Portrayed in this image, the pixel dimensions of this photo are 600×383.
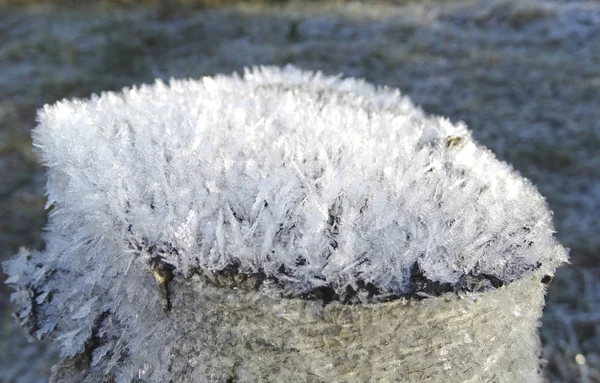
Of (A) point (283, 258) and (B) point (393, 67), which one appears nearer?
(A) point (283, 258)

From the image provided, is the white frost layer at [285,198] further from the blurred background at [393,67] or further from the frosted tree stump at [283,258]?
the blurred background at [393,67]

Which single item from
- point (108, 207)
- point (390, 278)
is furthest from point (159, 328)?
point (390, 278)

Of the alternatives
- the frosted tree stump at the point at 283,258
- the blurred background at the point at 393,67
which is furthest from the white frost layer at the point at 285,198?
the blurred background at the point at 393,67

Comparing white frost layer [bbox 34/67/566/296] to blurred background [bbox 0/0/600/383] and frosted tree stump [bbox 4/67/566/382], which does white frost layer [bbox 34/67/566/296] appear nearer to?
frosted tree stump [bbox 4/67/566/382]

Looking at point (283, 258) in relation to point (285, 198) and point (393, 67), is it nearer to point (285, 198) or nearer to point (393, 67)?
point (285, 198)

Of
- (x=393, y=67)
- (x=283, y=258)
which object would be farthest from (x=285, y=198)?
(x=393, y=67)

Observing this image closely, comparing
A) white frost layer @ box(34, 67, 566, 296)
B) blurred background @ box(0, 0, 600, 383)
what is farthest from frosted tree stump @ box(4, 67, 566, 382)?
blurred background @ box(0, 0, 600, 383)

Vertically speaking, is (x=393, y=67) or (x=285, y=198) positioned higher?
(x=285, y=198)
